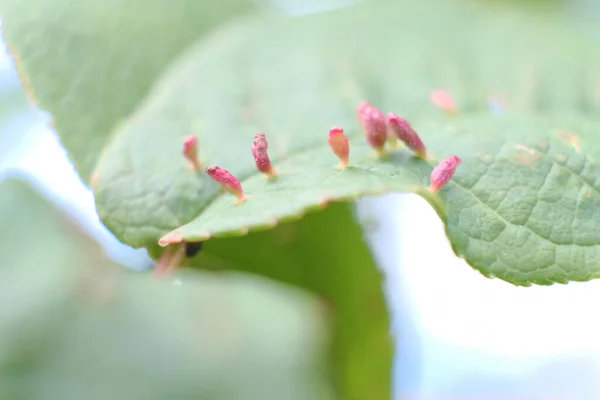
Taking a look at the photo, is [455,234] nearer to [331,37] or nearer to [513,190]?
[513,190]

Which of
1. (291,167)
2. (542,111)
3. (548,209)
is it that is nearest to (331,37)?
(542,111)

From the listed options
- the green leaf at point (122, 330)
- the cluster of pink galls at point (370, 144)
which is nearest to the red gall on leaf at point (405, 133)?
the cluster of pink galls at point (370, 144)

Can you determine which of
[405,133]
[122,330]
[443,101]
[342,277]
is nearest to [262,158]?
[405,133]

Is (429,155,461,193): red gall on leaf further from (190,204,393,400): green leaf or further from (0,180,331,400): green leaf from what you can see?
(0,180,331,400): green leaf

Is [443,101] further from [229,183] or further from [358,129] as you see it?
[229,183]

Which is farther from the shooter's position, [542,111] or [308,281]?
[308,281]

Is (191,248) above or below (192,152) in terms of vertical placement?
below
